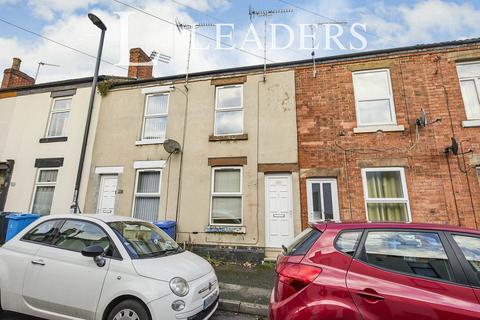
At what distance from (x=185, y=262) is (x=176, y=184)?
16.6 ft

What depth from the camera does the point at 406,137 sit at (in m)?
7.48

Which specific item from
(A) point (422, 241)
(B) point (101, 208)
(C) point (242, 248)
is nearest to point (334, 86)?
(C) point (242, 248)

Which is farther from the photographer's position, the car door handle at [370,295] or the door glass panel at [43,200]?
the door glass panel at [43,200]

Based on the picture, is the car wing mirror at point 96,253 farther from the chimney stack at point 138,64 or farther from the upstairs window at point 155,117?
the chimney stack at point 138,64

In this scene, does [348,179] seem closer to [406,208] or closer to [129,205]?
[406,208]

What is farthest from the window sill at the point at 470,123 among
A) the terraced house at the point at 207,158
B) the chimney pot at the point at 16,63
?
the chimney pot at the point at 16,63

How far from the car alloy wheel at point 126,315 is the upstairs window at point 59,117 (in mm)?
9607

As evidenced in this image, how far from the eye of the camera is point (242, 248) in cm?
770

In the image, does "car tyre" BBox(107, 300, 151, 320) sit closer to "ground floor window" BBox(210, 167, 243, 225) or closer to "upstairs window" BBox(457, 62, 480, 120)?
"ground floor window" BBox(210, 167, 243, 225)

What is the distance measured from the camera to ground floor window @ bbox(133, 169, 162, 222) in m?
8.81

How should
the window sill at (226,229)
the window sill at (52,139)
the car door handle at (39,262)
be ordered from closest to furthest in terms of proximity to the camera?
the car door handle at (39,262)
the window sill at (226,229)
the window sill at (52,139)

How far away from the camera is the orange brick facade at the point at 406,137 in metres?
6.90

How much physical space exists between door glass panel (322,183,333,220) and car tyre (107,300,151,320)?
18.7 ft

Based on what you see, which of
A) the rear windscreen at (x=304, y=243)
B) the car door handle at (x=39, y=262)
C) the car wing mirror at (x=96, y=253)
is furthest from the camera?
the car door handle at (x=39, y=262)
